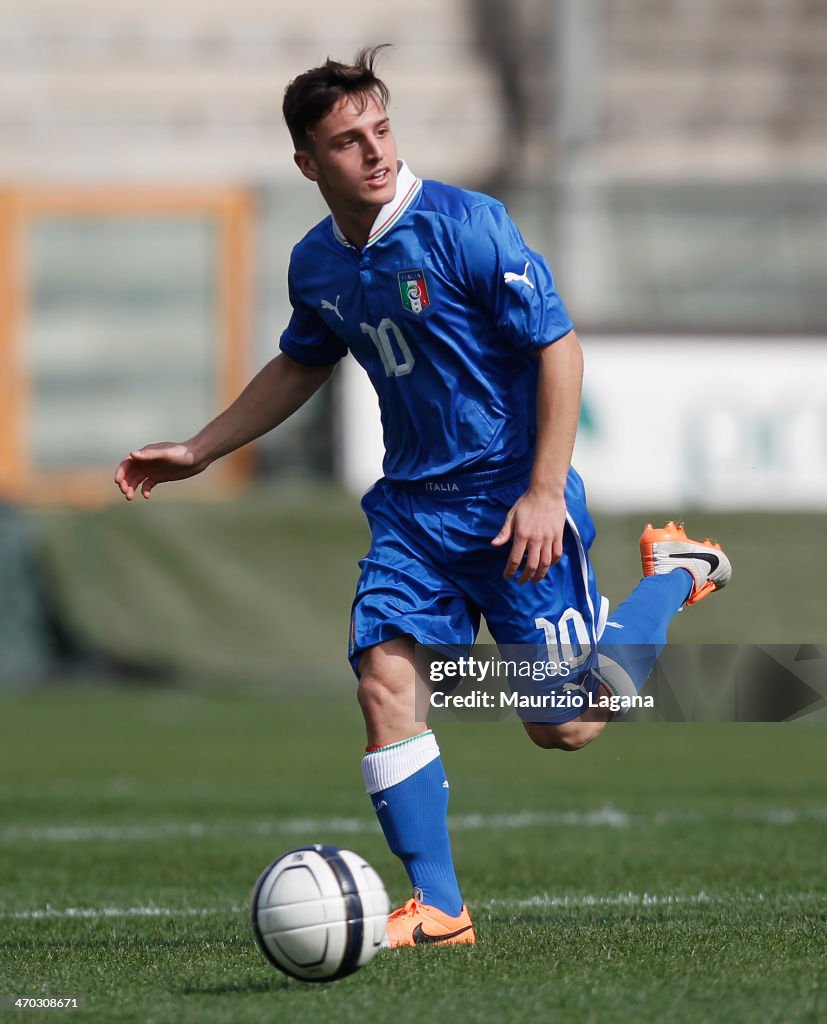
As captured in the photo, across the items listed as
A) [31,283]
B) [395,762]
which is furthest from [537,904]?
[31,283]

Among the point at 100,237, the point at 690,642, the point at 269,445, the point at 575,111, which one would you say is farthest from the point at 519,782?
the point at 100,237

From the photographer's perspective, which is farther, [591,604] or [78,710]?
[78,710]

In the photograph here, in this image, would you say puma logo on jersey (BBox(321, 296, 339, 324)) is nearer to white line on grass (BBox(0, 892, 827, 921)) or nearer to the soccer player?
the soccer player

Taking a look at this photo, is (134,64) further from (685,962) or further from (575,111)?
(685,962)

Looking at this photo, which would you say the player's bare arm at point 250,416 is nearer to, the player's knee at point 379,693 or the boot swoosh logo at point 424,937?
the player's knee at point 379,693

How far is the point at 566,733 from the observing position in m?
4.21

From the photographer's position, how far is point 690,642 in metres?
11.6

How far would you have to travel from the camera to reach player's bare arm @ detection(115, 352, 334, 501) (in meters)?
4.39

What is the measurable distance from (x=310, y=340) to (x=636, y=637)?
108 centimetres

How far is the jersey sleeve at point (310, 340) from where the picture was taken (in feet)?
14.2

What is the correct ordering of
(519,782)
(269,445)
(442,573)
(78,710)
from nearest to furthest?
1. (442,573)
2. (519,782)
3. (78,710)
4. (269,445)

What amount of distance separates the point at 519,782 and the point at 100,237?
422 inches

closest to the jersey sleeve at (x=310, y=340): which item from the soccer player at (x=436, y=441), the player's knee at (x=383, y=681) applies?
the soccer player at (x=436, y=441)

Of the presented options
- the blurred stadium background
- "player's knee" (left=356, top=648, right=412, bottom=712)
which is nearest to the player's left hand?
"player's knee" (left=356, top=648, right=412, bottom=712)
